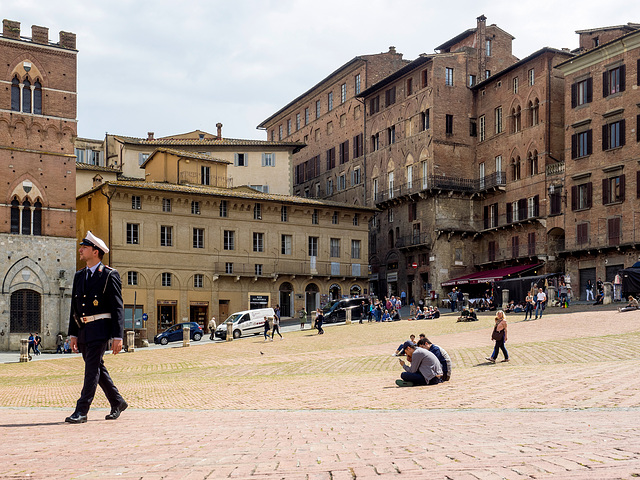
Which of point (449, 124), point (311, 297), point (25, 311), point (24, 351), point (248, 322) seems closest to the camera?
point (24, 351)

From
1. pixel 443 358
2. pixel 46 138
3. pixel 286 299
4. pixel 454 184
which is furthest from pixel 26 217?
pixel 443 358

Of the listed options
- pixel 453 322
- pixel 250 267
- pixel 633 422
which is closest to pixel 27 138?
pixel 250 267

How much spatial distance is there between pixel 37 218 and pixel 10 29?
1222 cm

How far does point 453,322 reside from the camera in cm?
4188

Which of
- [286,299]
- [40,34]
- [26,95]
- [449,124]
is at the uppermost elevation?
[40,34]

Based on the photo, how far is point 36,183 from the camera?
49.6 m

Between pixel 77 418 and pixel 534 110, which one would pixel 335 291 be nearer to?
pixel 534 110

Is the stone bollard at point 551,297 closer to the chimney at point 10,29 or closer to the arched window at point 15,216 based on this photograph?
the arched window at point 15,216

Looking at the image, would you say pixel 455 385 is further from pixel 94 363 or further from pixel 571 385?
pixel 94 363

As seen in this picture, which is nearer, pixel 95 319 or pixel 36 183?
pixel 95 319

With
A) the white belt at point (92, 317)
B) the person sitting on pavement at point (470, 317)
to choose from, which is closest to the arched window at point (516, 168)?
the person sitting on pavement at point (470, 317)

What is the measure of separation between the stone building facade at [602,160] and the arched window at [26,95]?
36021mm

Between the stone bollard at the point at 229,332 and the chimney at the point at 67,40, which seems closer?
the stone bollard at the point at 229,332

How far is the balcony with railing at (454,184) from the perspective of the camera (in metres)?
62.4
